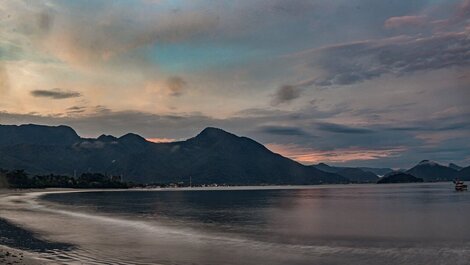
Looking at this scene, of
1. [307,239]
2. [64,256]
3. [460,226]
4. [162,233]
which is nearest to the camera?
[64,256]

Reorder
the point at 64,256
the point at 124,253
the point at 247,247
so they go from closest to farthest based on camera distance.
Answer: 1. the point at 64,256
2. the point at 124,253
3. the point at 247,247

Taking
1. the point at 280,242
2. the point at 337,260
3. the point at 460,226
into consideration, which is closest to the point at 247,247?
the point at 280,242

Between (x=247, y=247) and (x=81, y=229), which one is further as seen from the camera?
(x=81, y=229)

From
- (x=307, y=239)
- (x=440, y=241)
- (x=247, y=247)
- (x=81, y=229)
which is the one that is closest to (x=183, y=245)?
(x=247, y=247)

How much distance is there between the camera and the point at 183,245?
3769 centimetres

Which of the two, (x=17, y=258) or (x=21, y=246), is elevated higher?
(x=17, y=258)

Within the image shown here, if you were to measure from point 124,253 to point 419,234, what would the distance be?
3302 centimetres

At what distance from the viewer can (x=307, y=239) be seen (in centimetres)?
4394

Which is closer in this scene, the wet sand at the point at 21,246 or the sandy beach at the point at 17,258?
the sandy beach at the point at 17,258

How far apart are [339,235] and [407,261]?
1709 cm

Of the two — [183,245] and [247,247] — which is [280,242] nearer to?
[247,247]

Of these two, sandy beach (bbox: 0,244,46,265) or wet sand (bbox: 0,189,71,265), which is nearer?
sandy beach (bbox: 0,244,46,265)

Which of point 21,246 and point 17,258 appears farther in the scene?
point 21,246

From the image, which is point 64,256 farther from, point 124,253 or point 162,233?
point 162,233
